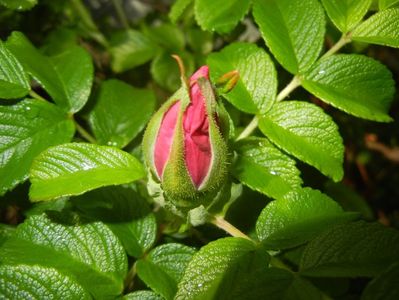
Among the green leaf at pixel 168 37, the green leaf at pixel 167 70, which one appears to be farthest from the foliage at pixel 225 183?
the green leaf at pixel 168 37

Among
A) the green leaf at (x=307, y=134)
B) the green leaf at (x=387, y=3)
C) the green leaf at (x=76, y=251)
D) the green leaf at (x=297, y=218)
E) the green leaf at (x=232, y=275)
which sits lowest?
the green leaf at (x=76, y=251)

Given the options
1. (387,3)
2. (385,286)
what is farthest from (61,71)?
(385,286)

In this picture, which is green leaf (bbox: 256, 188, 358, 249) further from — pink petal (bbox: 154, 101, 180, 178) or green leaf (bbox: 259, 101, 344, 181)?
pink petal (bbox: 154, 101, 180, 178)

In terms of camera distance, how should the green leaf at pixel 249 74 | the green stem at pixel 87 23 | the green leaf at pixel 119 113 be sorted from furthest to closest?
the green stem at pixel 87 23, the green leaf at pixel 119 113, the green leaf at pixel 249 74

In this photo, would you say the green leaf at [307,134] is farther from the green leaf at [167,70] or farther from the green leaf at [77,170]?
the green leaf at [167,70]

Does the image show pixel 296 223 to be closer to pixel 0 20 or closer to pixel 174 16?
pixel 174 16

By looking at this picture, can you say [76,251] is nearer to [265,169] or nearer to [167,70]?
[265,169]
